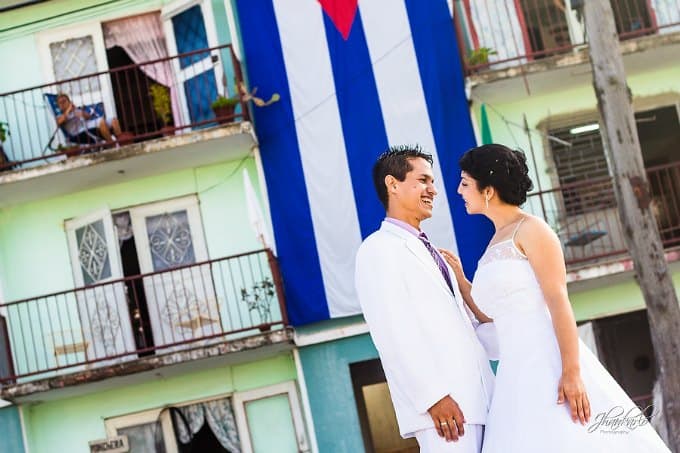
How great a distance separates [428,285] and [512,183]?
0.66 metres

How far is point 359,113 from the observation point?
15.9 meters

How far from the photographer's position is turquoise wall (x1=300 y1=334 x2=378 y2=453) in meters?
15.8

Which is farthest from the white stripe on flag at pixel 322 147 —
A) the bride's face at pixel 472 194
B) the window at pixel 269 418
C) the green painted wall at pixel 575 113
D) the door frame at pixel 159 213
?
the bride's face at pixel 472 194

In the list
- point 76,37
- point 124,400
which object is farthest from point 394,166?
point 76,37

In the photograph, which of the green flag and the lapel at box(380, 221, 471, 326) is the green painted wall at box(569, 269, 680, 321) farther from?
the lapel at box(380, 221, 471, 326)

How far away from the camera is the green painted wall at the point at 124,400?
16.3m

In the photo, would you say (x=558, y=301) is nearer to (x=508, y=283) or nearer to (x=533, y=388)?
(x=508, y=283)

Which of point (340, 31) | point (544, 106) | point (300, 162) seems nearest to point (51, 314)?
point (300, 162)

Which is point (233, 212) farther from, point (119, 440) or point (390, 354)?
point (390, 354)

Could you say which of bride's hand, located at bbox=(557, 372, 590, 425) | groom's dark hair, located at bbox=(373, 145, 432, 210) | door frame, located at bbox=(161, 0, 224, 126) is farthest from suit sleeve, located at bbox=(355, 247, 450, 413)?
door frame, located at bbox=(161, 0, 224, 126)

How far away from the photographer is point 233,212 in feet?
54.5

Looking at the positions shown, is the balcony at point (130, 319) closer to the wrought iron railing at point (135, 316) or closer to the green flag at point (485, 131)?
the wrought iron railing at point (135, 316)

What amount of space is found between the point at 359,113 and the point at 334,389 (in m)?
3.86

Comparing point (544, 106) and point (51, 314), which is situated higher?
point (544, 106)
